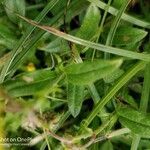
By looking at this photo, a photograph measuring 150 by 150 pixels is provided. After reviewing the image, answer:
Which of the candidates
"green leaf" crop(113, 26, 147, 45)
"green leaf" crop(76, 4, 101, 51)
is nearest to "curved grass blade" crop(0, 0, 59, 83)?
"green leaf" crop(76, 4, 101, 51)

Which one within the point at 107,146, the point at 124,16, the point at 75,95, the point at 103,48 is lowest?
the point at 107,146

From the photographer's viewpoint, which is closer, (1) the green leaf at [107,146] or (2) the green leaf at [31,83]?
(2) the green leaf at [31,83]

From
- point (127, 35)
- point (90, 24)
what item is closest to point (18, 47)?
point (90, 24)

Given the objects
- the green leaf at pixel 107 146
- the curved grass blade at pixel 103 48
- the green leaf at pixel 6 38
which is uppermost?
the green leaf at pixel 6 38

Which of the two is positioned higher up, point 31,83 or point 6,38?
point 6,38

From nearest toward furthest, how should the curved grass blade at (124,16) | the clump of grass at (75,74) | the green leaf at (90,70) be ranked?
the green leaf at (90,70) → the clump of grass at (75,74) → the curved grass blade at (124,16)

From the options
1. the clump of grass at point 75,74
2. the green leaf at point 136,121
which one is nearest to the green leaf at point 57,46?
the clump of grass at point 75,74

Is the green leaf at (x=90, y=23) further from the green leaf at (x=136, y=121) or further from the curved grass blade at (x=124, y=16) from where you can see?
the green leaf at (x=136, y=121)

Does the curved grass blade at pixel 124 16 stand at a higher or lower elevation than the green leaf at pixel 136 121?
higher

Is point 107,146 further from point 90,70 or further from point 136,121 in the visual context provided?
point 90,70
